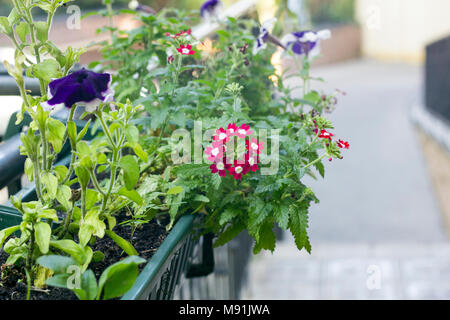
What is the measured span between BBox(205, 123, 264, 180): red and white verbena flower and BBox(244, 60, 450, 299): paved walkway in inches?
19.9

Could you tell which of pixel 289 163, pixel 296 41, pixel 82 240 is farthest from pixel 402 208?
pixel 82 240

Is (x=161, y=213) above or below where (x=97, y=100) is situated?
below

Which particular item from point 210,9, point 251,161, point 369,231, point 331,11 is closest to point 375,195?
point 369,231

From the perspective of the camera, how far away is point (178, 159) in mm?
1173

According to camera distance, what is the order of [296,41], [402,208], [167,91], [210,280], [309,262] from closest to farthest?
[167,91] < [296,41] < [210,280] < [309,262] < [402,208]

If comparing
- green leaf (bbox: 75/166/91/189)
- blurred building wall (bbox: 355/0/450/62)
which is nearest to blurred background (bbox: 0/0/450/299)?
green leaf (bbox: 75/166/91/189)

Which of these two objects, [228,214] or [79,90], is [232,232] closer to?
[228,214]

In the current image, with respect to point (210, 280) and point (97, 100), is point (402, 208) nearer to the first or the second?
point (210, 280)

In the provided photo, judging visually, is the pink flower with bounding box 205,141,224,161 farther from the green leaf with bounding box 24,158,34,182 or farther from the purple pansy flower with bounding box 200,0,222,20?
the purple pansy flower with bounding box 200,0,222,20

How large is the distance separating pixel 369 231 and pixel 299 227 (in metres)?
3.03

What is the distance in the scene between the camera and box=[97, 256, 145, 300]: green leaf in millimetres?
760

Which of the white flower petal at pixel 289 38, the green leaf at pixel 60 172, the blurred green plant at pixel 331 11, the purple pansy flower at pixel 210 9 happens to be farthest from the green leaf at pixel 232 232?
the blurred green plant at pixel 331 11

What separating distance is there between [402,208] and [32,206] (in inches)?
145

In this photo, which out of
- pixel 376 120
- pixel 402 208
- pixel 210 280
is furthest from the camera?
pixel 376 120
